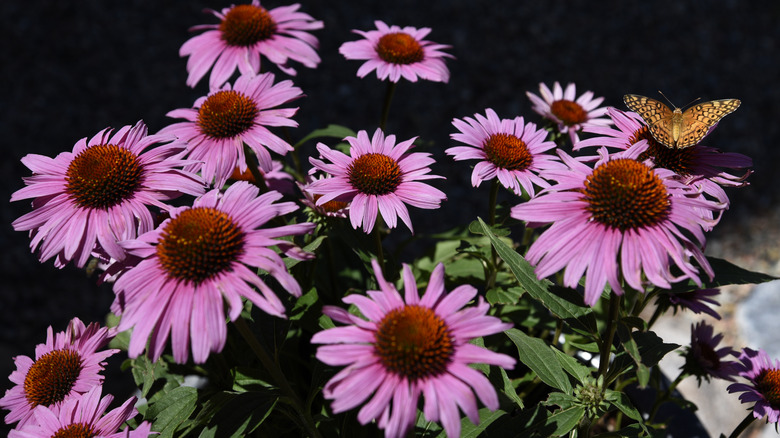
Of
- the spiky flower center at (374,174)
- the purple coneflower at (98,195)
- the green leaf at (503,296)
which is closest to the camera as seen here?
the purple coneflower at (98,195)

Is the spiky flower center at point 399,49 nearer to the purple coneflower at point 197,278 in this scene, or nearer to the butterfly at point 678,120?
the butterfly at point 678,120

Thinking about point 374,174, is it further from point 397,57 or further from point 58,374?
point 58,374

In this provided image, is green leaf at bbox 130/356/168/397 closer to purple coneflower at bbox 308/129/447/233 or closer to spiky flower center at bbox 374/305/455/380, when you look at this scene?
purple coneflower at bbox 308/129/447/233

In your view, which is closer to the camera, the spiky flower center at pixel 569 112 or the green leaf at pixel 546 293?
the green leaf at pixel 546 293

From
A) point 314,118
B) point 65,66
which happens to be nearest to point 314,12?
point 314,118

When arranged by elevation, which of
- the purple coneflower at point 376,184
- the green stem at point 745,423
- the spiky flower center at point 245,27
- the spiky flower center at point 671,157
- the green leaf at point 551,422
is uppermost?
the spiky flower center at point 245,27

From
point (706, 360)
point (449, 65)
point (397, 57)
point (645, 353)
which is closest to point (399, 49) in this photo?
point (397, 57)

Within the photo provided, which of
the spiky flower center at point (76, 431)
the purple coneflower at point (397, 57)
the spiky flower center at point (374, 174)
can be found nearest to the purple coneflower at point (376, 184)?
the spiky flower center at point (374, 174)
